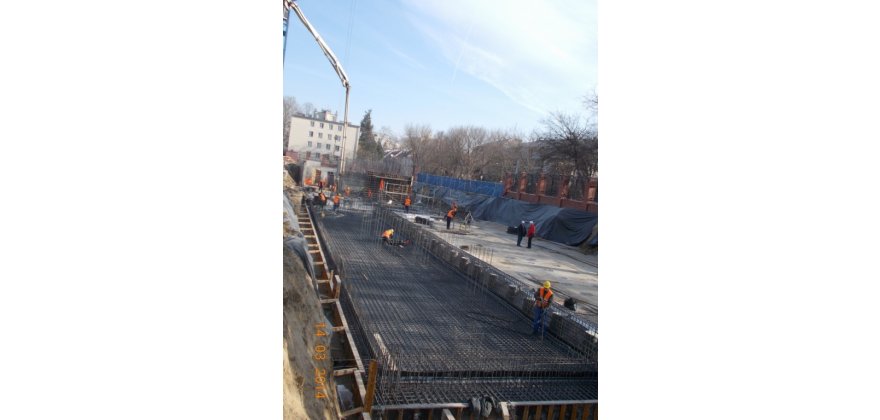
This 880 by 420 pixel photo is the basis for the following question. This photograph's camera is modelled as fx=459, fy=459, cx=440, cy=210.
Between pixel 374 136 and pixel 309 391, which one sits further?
pixel 374 136

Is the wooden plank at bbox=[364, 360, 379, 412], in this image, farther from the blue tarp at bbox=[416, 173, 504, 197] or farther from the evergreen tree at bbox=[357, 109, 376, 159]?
the blue tarp at bbox=[416, 173, 504, 197]

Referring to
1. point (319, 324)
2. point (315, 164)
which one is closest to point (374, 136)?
point (315, 164)

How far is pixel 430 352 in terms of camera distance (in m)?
4.60

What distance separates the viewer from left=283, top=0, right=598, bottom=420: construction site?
309cm

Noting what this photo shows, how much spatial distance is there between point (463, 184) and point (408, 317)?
1.61 m

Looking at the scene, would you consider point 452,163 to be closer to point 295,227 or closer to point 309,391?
point 295,227

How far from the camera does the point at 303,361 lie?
2.61 m

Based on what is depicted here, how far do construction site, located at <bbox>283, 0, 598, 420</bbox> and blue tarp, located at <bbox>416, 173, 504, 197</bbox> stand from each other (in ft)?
0.08

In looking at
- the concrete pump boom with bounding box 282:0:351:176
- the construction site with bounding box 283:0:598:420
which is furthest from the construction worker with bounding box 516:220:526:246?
the concrete pump boom with bounding box 282:0:351:176

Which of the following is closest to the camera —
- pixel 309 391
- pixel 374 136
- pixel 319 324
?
pixel 309 391

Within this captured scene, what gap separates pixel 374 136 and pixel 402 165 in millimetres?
698

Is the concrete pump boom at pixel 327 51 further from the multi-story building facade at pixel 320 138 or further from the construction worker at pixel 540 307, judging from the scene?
the construction worker at pixel 540 307

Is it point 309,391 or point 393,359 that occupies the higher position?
point 309,391
